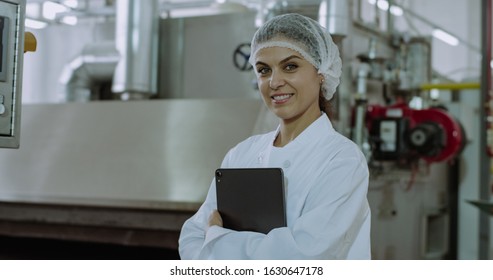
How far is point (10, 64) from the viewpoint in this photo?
93 centimetres

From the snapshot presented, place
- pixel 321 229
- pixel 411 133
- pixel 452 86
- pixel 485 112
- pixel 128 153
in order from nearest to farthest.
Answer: pixel 321 229 < pixel 128 153 < pixel 411 133 < pixel 485 112 < pixel 452 86

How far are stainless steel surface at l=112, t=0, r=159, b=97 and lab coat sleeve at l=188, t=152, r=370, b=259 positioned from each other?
1508 mm

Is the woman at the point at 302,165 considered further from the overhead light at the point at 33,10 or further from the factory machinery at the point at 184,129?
the overhead light at the point at 33,10

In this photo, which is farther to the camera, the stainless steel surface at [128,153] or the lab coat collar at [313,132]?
the stainless steel surface at [128,153]

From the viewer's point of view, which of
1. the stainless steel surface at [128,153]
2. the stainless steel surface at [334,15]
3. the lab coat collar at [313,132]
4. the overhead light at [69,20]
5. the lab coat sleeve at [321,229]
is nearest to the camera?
the lab coat sleeve at [321,229]

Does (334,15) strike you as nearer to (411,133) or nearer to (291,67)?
→ (411,133)

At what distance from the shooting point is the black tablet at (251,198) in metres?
0.86

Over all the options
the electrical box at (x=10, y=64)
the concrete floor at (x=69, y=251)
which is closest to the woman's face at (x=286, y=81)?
the electrical box at (x=10, y=64)

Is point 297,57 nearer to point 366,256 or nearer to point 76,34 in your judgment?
point 366,256

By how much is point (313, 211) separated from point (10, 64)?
1.68 feet

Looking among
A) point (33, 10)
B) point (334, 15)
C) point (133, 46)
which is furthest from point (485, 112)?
point (33, 10)

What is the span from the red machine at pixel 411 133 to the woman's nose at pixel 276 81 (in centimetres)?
131

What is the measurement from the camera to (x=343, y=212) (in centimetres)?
83

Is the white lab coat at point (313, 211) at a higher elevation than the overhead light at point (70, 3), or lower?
lower
